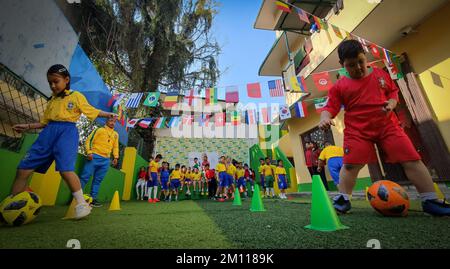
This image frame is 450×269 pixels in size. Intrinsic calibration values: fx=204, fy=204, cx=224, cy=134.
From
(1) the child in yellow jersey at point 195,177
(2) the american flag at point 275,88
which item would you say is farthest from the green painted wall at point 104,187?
(2) the american flag at point 275,88

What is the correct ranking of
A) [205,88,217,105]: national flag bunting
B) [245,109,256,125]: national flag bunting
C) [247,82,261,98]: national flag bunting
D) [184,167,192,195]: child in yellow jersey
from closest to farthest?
[247,82,261,98]: national flag bunting < [205,88,217,105]: national flag bunting < [245,109,256,125]: national flag bunting < [184,167,192,195]: child in yellow jersey

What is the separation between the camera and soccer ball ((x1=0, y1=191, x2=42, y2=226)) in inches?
71.1

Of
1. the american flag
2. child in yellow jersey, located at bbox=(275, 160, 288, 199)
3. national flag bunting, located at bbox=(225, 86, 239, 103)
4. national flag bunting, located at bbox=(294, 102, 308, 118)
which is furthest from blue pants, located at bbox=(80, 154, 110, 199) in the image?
national flag bunting, located at bbox=(294, 102, 308, 118)

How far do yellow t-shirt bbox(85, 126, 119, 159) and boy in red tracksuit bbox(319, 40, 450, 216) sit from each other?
3.96 meters

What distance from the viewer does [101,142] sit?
405 cm

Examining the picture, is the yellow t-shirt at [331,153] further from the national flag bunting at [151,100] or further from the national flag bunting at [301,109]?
the national flag bunting at [151,100]

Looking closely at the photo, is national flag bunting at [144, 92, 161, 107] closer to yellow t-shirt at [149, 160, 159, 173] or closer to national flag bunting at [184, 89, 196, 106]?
national flag bunting at [184, 89, 196, 106]

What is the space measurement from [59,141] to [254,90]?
554cm

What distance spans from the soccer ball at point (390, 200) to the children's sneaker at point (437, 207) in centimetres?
14

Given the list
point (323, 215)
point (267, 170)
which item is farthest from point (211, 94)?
point (323, 215)

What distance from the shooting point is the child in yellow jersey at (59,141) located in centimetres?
206

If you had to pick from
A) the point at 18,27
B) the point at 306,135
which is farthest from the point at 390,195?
the point at 306,135
